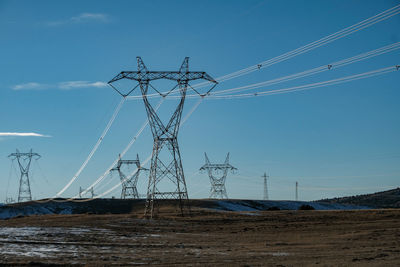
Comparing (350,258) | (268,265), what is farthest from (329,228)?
(268,265)

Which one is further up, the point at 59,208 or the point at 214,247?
the point at 59,208

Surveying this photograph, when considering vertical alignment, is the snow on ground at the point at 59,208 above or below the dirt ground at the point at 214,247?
above

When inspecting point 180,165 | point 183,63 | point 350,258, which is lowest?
point 350,258

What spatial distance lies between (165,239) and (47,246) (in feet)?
27.5

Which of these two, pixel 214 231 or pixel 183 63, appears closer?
pixel 214 231

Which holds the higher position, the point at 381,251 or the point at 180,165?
the point at 180,165

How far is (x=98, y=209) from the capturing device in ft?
307

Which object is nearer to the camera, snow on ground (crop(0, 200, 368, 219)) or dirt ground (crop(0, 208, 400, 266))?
dirt ground (crop(0, 208, 400, 266))

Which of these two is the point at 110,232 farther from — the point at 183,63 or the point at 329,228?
the point at 183,63

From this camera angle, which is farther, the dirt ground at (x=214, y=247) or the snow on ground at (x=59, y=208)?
the snow on ground at (x=59, y=208)

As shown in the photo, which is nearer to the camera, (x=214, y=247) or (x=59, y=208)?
(x=214, y=247)

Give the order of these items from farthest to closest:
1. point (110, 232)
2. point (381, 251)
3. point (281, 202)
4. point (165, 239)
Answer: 1. point (281, 202)
2. point (110, 232)
3. point (165, 239)
4. point (381, 251)

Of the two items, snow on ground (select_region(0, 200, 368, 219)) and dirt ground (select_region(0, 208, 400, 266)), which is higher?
snow on ground (select_region(0, 200, 368, 219))

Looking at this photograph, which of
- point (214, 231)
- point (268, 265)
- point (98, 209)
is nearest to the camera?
point (268, 265)
